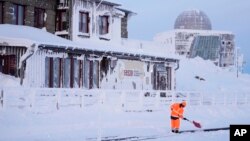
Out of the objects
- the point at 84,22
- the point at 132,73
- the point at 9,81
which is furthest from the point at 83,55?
the point at 9,81

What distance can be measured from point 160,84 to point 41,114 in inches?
719

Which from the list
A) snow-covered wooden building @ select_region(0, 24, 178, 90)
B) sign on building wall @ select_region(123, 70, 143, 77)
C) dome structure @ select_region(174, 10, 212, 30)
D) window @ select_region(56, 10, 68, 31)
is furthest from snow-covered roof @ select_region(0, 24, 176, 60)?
dome structure @ select_region(174, 10, 212, 30)

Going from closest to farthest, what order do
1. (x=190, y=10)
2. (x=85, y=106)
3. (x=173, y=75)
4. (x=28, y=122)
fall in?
(x=28, y=122)
(x=85, y=106)
(x=173, y=75)
(x=190, y=10)

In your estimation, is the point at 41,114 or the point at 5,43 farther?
the point at 5,43

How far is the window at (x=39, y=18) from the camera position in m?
34.6

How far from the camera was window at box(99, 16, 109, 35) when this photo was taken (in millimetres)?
37844

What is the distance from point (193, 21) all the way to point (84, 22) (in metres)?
62.8

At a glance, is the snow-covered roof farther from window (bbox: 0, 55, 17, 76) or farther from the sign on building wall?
the sign on building wall

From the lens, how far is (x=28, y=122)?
2017 cm

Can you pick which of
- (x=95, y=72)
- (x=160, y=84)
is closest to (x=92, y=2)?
(x=95, y=72)

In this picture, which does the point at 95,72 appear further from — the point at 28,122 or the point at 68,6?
the point at 28,122

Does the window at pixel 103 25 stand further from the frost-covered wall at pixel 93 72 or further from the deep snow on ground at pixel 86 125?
the deep snow on ground at pixel 86 125

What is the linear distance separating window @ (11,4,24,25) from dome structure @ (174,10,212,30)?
65.7 meters

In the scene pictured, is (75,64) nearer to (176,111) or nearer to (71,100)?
(71,100)
